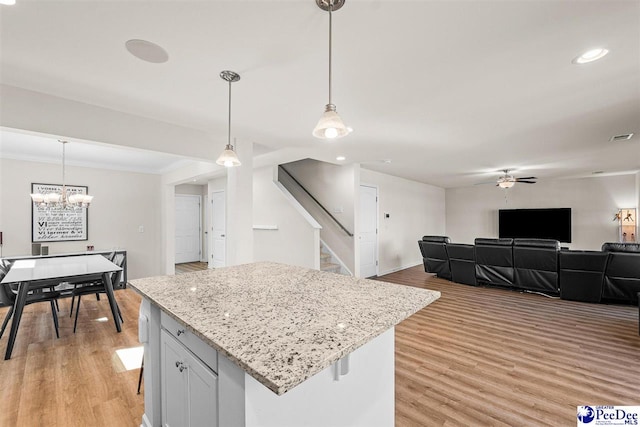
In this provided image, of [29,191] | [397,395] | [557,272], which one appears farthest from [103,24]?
[557,272]

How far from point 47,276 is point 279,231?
3.08 m

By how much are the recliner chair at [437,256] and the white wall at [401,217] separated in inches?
36.6

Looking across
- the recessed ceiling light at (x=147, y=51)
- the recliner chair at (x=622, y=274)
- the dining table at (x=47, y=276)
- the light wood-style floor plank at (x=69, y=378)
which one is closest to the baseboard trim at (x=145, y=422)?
the light wood-style floor plank at (x=69, y=378)

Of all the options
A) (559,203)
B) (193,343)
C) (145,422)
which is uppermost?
(559,203)

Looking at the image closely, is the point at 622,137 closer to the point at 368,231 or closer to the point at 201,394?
the point at 368,231

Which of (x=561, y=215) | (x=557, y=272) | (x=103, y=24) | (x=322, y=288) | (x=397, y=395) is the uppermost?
(x=103, y=24)

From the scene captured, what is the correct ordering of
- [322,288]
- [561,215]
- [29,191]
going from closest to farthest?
[322,288]
[29,191]
[561,215]

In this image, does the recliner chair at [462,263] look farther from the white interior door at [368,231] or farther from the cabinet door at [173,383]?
the cabinet door at [173,383]

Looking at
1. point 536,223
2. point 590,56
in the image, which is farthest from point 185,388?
point 536,223

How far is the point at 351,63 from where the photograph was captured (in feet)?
6.40

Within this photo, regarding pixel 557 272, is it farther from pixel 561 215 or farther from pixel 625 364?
pixel 561 215

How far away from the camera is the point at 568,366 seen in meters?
2.45

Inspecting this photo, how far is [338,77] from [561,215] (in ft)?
28.1

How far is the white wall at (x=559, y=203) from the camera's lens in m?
7.09
